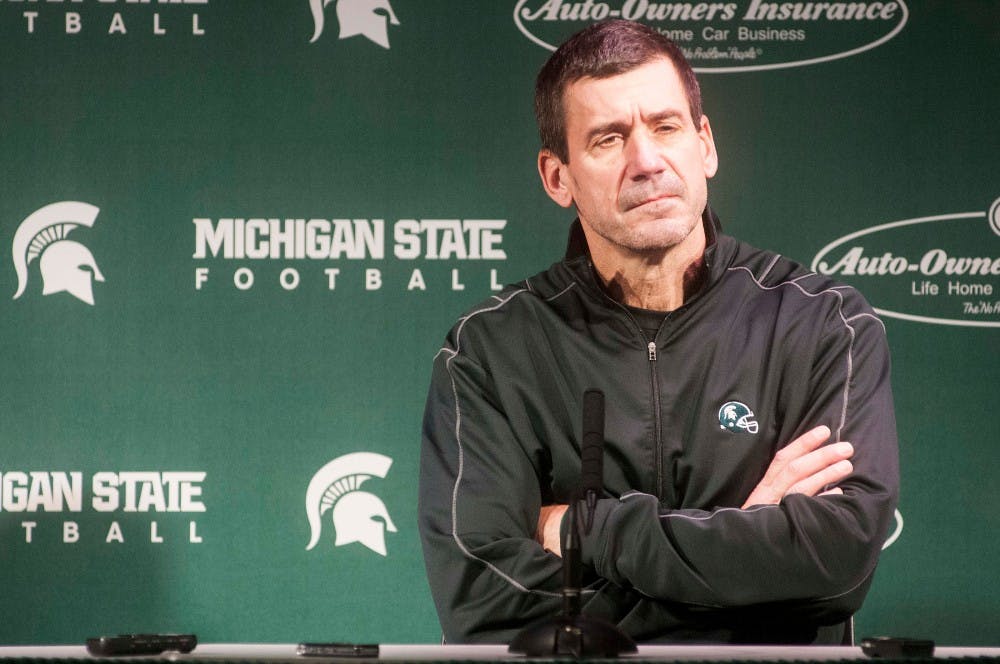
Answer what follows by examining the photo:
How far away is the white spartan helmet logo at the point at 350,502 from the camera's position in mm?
3449

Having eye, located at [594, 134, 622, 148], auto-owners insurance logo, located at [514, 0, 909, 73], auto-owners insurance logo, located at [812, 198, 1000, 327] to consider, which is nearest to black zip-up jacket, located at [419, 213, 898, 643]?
eye, located at [594, 134, 622, 148]

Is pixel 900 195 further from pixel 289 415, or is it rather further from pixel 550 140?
pixel 289 415

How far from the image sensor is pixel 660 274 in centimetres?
253

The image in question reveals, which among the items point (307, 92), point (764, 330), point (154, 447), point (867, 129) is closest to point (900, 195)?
point (867, 129)

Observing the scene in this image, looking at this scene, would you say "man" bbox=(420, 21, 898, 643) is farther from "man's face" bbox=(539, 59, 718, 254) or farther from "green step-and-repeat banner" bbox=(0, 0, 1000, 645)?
"green step-and-repeat banner" bbox=(0, 0, 1000, 645)

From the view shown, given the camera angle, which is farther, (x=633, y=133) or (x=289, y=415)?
(x=289, y=415)

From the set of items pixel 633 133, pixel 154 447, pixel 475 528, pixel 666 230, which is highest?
pixel 633 133

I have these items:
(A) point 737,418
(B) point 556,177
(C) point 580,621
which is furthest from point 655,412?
(C) point 580,621

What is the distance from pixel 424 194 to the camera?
139 inches

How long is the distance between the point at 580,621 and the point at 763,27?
98.4 inches

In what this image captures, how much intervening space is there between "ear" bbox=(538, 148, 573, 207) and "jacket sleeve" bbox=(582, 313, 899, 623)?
798mm

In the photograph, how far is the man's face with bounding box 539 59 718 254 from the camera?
2.47 m

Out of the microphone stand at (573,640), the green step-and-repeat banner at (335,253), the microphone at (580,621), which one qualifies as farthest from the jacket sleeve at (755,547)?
the green step-and-repeat banner at (335,253)

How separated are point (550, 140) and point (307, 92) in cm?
114
